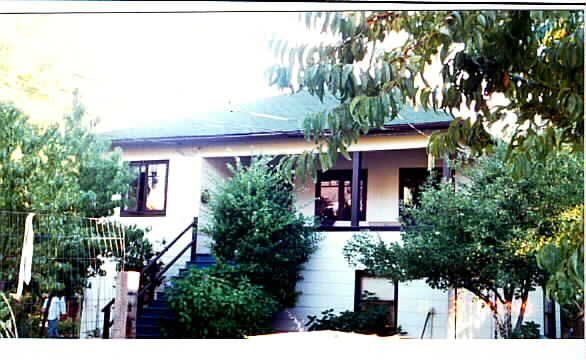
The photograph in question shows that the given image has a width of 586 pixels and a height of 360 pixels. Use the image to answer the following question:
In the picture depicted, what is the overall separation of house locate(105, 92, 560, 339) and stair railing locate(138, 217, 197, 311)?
0.05 metres

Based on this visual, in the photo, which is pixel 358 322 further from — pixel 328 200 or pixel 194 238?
pixel 194 238

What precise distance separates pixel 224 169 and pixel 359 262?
1.41 meters

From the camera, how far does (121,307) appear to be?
5340mm

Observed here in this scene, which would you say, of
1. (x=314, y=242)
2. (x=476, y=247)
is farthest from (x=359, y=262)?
(x=476, y=247)

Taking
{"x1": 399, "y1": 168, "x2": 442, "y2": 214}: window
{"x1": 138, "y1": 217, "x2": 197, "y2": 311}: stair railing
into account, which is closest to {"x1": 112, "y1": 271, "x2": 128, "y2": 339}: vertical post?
{"x1": 138, "y1": 217, "x2": 197, "y2": 311}: stair railing

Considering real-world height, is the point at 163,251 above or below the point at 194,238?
below

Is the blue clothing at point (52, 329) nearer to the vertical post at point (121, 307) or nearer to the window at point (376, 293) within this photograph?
the vertical post at point (121, 307)

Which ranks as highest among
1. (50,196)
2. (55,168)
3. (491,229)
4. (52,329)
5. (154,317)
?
(55,168)

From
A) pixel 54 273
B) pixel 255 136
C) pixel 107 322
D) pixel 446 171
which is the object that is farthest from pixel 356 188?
pixel 54 273

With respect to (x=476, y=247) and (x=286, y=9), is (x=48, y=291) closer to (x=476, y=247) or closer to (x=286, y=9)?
(x=476, y=247)

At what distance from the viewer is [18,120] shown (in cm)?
514

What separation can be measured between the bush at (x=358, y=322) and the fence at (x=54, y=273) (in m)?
1.77

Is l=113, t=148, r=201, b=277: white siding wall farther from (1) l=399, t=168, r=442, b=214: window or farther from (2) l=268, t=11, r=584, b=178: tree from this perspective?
(2) l=268, t=11, r=584, b=178: tree

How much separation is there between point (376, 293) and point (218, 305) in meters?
1.29
